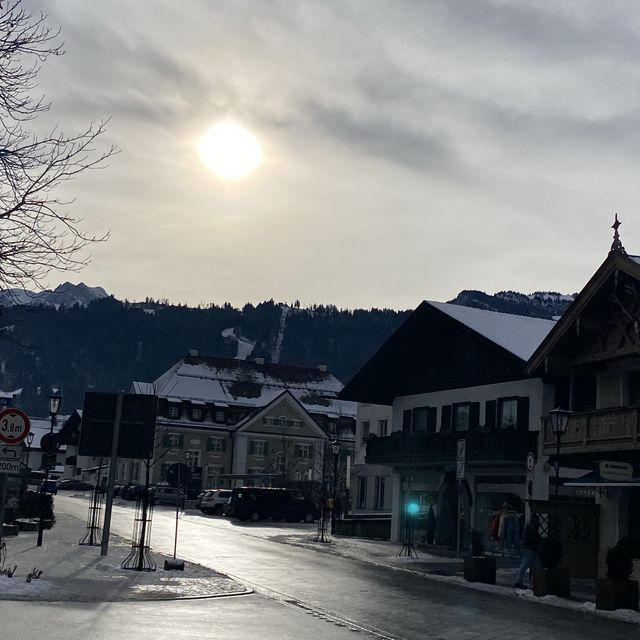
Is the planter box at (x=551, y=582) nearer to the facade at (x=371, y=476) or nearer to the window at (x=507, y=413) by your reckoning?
the window at (x=507, y=413)

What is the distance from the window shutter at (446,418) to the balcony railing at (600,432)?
11.4 metres

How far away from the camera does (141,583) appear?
62.8 feet

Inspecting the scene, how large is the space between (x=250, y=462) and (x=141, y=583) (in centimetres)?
7233

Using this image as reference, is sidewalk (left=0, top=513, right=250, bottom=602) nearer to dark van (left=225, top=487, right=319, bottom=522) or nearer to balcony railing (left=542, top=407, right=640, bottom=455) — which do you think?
balcony railing (left=542, top=407, right=640, bottom=455)

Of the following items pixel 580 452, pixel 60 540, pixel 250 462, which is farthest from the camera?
pixel 250 462

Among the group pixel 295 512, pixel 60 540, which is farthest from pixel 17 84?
pixel 295 512

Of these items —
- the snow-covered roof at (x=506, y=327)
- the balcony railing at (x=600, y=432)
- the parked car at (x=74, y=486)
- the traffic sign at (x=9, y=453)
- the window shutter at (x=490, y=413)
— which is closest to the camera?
the traffic sign at (x=9, y=453)

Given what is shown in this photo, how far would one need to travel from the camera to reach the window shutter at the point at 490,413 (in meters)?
37.9

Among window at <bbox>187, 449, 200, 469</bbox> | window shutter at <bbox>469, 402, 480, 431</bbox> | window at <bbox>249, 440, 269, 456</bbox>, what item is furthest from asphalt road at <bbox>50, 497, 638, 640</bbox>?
window at <bbox>249, 440, 269, 456</bbox>

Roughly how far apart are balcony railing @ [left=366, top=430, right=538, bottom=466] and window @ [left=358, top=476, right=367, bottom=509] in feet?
63.5

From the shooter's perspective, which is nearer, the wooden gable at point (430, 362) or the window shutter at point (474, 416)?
the wooden gable at point (430, 362)

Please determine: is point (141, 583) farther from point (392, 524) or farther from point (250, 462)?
point (250, 462)

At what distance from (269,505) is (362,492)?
31.2 feet

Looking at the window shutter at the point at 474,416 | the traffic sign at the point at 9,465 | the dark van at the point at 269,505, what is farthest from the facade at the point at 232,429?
the traffic sign at the point at 9,465
